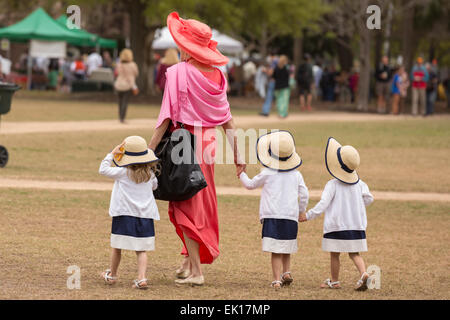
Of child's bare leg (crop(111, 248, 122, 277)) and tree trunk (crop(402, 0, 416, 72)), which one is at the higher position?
tree trunk (crop(402, 0, 416, 72))

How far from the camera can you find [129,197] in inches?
260

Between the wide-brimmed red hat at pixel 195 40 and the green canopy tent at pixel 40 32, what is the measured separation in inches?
1202

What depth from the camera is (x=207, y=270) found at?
7.73 metres

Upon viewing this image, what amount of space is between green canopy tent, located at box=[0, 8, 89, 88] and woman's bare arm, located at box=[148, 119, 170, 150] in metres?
30.9

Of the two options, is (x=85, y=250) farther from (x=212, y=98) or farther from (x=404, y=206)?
(x=404, y=206)

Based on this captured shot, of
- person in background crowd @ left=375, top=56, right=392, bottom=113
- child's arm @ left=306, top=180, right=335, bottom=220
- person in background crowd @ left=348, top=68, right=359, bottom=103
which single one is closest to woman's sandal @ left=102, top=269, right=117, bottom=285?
child's arm @ left=306, top=180, right=335, bottom=220

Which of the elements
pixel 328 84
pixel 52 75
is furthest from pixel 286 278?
pixel 52 75

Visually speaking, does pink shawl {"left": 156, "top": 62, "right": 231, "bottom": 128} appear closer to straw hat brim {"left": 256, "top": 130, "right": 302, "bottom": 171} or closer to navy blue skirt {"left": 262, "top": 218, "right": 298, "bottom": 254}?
straw hat brim {"left": 256, "top": 130, "right": 302, "bottom": 171}

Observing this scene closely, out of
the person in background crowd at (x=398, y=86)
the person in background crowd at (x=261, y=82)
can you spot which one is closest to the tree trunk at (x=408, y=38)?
the person in background crowd at (x=398, y=86)

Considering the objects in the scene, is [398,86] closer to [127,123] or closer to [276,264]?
[127,123]

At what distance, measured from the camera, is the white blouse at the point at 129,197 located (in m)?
6.60

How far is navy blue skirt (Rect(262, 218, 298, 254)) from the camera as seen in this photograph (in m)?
6.77

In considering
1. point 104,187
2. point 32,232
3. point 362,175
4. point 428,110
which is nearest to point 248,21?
point 428,110

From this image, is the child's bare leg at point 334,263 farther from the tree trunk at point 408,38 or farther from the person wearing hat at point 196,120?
the tree trunk at point 408,38
